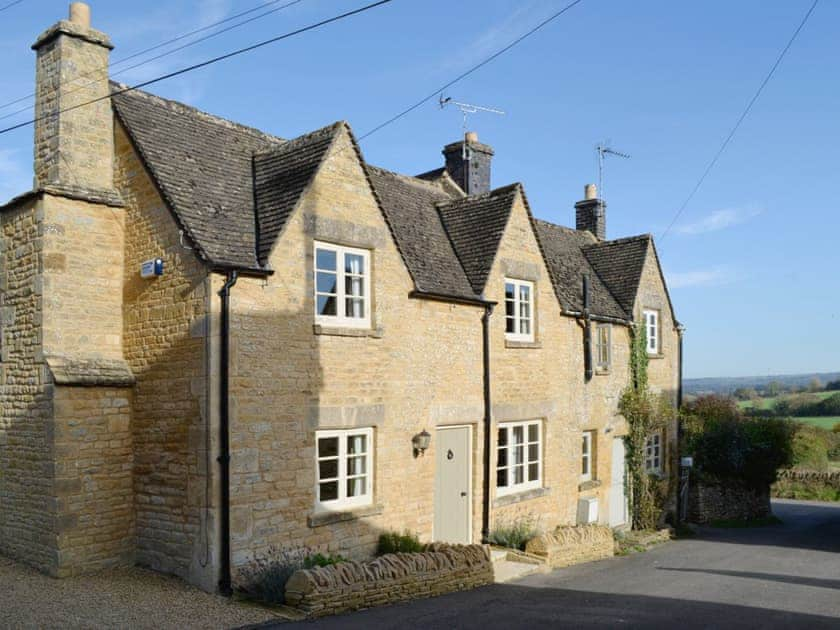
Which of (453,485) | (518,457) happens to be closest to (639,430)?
(518,457)

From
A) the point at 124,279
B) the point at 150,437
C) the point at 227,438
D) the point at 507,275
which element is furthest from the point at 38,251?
the point at 507,275

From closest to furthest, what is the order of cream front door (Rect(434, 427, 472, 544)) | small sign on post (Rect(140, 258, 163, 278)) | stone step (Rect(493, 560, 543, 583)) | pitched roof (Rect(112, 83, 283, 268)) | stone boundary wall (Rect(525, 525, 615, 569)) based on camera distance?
1. pitched roof (Rect(112, 83, 283, 268))
2. small sign on post (Rect(140, 258, 163, 278))
3. stone step (Rect(493, 560, 543, 583))
4. cream front door (Rect(434, 427, 472, 544))
5. stone boundary wall (Rect(525, 525, 615, 569))

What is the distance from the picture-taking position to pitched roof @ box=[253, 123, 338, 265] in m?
12.5

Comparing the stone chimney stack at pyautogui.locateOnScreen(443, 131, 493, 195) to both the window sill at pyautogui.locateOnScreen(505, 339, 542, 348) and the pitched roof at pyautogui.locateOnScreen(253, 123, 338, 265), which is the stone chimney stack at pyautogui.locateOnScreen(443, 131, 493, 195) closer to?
the window sill at pyautogui.locateOnScreen(505, 339, 542, 348)

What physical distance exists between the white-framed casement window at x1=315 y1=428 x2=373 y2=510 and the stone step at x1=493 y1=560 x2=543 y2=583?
282cm

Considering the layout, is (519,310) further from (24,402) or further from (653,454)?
(24,402)

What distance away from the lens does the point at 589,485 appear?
19.6 m

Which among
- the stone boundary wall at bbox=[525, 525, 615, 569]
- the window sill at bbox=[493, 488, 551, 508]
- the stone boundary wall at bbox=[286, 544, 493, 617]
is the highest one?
the window sill at bbox=[493, 488, 551, 508]

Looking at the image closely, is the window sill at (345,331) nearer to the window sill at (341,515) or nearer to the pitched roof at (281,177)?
the pitched roof at (281,177)

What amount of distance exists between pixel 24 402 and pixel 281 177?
18.2 ft

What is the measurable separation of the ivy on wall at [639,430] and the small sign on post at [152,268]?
1388 cm

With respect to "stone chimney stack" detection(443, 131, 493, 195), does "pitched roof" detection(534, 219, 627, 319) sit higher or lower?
lower

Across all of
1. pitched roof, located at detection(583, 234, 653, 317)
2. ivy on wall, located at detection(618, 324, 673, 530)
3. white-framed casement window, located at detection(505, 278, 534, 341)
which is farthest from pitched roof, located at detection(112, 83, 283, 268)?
ivy on wall, located at detection(618, 324, 673, 530)

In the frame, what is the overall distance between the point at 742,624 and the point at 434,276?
8190 millimetres
